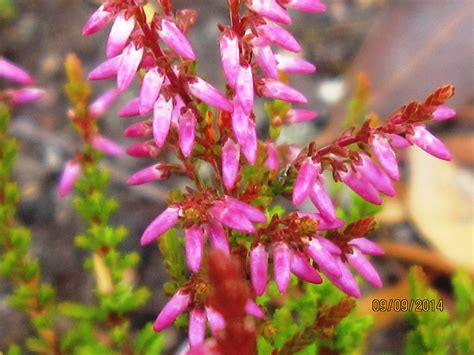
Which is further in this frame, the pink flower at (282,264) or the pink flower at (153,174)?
the pink flower at (153,174)

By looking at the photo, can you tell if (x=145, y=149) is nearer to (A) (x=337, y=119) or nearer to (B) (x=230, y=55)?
(B) (x=230, y=55)

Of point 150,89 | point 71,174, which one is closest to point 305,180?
point 150,89

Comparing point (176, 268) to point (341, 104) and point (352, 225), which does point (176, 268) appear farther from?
point (341, 104)

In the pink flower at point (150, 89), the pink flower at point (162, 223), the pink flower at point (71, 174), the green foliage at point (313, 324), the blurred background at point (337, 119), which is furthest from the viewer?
the blurred background at point (337, 119)

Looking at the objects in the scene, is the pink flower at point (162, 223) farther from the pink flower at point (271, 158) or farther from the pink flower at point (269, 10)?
the pink flower at point (269, 10)

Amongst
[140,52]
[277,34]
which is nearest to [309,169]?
[277,34]

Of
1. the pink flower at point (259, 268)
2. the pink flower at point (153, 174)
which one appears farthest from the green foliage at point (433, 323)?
the pink flower at point (153, 174)
